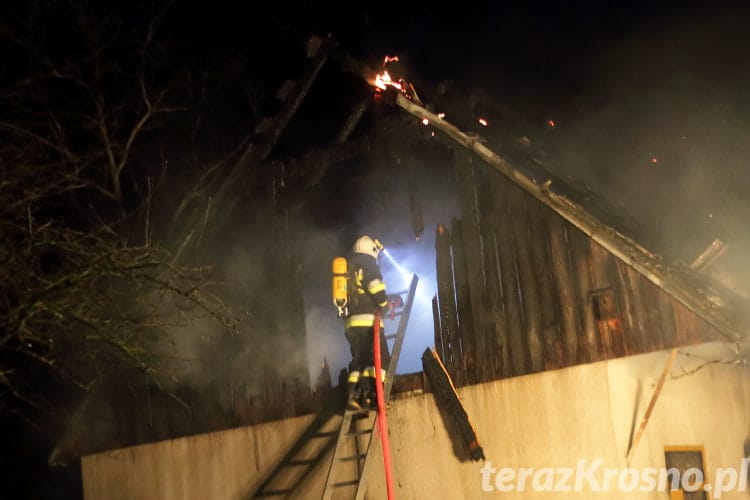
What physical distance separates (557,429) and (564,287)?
138 cm

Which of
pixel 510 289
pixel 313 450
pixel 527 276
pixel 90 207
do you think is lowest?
pixel 313 450

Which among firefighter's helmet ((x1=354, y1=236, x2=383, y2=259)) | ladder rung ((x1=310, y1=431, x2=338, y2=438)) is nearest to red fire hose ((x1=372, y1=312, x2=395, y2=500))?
ladder rung ((x1=310, y1=431, x2=338, y2=438))

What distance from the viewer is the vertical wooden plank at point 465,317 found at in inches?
293

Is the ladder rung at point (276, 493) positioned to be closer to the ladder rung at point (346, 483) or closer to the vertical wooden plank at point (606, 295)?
the ladder rung at point (346, 483)

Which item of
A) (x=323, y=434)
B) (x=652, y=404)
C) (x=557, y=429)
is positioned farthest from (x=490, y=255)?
(x=323, y=434)

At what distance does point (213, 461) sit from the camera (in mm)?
8930

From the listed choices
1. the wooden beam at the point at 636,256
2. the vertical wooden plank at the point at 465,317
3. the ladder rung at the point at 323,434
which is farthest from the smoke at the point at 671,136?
the ladder rung at the point at 323,434

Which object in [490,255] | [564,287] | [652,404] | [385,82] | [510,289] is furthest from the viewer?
[385,82]

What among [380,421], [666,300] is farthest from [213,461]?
[666,300]

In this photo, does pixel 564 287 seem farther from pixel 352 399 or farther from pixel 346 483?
pixel 346 483

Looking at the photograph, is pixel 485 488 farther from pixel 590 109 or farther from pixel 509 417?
pixel 590 109

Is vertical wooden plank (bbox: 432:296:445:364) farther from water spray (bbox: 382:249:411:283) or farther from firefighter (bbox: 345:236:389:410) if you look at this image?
water spray (bbox: 382:249:411:283)

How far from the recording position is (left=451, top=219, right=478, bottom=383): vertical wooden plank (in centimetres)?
745

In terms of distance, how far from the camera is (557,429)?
672cm
